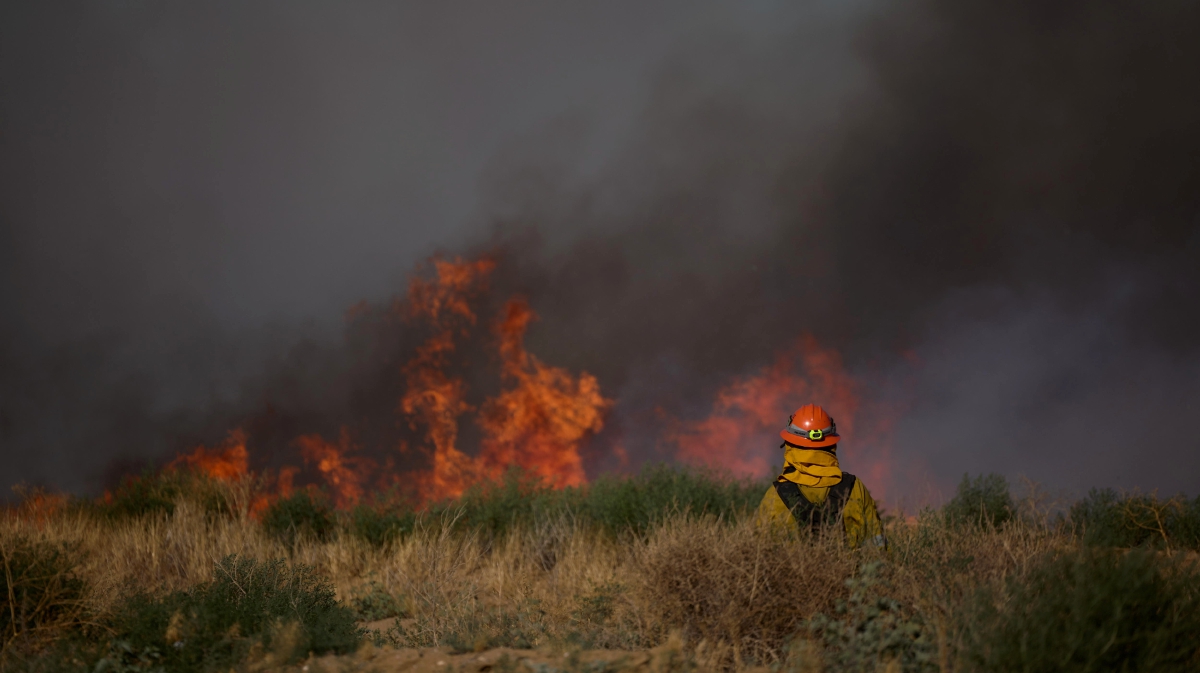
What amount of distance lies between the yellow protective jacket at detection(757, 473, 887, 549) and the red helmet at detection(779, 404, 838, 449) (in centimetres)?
36

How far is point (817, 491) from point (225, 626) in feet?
16.4

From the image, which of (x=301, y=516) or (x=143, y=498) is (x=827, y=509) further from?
(x=143, y=498)

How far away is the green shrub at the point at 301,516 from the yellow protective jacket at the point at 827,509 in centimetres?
942

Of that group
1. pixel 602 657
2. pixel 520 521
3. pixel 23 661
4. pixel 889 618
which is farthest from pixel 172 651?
pixel 520 521

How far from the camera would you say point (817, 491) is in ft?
21.1

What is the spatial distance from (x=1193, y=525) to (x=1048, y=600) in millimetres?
9476

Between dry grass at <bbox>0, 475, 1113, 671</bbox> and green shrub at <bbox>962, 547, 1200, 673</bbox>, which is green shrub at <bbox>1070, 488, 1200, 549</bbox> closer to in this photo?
dry grass at <bbox>0, 475, 1113, 671</bbox>

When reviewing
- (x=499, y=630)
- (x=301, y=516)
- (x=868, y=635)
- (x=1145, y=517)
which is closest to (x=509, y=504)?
(x=301, y=516)

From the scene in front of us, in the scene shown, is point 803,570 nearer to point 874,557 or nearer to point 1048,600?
point 874,557

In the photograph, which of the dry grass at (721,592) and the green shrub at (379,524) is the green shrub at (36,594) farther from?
the green shrub at (379,524)

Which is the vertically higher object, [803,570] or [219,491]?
[219,491]

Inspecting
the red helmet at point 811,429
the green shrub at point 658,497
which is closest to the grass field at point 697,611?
the red helmet at point 811,429

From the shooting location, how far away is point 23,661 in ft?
18.8

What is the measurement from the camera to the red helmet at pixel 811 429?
6.57 m
